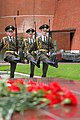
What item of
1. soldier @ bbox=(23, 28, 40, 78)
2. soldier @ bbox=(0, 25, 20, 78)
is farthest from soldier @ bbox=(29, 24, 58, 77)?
soldier @ bbox=(0, 25, 20, 78)

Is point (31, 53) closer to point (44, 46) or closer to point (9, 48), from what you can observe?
point (44, 46)

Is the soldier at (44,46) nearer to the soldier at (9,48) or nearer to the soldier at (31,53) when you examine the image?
the soldier at (31,53)

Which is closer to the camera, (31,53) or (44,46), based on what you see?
(44,46)

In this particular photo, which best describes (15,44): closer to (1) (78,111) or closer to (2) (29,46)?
(2) (29,46)

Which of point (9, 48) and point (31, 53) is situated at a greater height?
point (9, 48)

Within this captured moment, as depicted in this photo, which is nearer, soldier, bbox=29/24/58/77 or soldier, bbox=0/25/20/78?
soldier, bbox=29/24/58/77

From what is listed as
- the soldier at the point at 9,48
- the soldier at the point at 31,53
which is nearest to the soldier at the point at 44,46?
the soldier at the point at 31,53

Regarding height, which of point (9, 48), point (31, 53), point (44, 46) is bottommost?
point (31, 53)

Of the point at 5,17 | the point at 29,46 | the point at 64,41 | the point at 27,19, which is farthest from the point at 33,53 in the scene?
the point at 5,17

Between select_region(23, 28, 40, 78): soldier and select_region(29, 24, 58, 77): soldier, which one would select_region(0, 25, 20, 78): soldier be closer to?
select_region(23, 28, 40, 78): soldier

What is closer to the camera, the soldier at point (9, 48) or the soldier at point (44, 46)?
the soldier at point (44, 46)

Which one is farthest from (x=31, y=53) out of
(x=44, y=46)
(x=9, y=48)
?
(x=9, y=48)

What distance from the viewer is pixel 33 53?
33.7 ft

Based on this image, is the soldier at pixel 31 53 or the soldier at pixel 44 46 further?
the soldier at pixel 31 53
